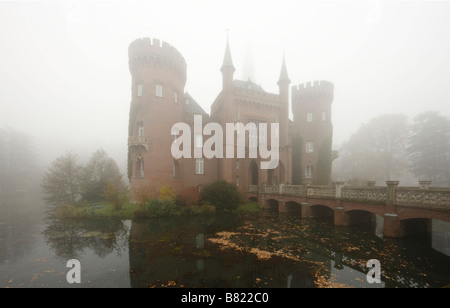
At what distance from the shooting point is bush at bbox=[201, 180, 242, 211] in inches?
856

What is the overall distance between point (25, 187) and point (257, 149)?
6054 centimetres

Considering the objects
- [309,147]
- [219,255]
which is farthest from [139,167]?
[309,147]

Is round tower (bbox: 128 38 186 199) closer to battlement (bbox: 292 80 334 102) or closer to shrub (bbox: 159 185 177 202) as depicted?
shrub (bbox: 159 185 177 202)

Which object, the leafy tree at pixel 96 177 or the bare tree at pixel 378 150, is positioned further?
the bare tree at pixel 378 150

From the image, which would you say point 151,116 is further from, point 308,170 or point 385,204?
point 308,170

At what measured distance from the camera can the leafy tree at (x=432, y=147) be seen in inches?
1241

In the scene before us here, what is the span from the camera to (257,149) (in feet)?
84.1

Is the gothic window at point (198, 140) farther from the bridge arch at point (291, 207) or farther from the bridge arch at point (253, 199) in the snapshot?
the bridge arch at point (291, 207)

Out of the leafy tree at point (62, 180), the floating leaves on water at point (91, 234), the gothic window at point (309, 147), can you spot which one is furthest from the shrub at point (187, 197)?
the gothic window at point (309, 147)

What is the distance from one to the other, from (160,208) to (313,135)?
967 inches

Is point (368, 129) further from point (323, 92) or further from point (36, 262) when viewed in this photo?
point (36, 262)

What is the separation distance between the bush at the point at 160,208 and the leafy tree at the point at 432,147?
41128 millimetres

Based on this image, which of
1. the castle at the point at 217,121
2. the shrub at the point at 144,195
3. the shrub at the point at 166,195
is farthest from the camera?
the castle at the point at 217,121
